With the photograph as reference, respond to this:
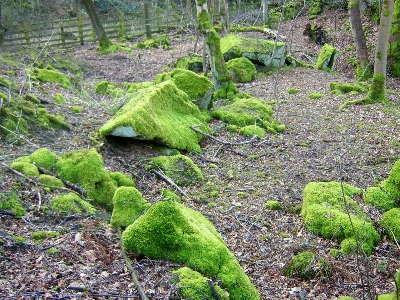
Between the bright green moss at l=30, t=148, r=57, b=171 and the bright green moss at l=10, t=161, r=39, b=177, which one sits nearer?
the bright green moss at l=10, t=161, r=39, b=177

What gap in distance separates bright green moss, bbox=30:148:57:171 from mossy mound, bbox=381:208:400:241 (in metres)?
5.19

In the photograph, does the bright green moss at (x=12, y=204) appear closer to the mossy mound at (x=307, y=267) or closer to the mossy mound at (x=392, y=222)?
the mossy mound at (x=307, y=267)

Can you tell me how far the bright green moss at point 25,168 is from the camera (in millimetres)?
6004

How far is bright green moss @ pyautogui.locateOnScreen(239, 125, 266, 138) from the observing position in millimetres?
10219

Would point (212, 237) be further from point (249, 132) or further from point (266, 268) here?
point (249, 132)

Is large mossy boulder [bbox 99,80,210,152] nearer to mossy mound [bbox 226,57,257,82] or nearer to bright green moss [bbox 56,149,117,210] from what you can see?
bright green moss [bbox 56,149,117,210]

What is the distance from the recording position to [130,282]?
4.01m

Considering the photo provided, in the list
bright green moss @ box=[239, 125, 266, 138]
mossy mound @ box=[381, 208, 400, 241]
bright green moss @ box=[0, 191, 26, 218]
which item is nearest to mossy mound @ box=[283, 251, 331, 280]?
mossy mound @ box=[381, 208, 400, 241]

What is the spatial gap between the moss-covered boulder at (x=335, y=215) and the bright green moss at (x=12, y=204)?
408 centimetres

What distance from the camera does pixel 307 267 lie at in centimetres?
516

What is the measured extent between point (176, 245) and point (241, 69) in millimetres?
12418

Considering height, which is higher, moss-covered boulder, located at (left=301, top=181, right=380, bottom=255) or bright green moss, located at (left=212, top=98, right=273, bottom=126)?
bright green moss, located at (left=212, top=98, right=273, bottom=126)

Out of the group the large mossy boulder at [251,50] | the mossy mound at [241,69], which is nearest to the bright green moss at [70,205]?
the mossy mound at [241,69]

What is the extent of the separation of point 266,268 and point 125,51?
59.9 feet
